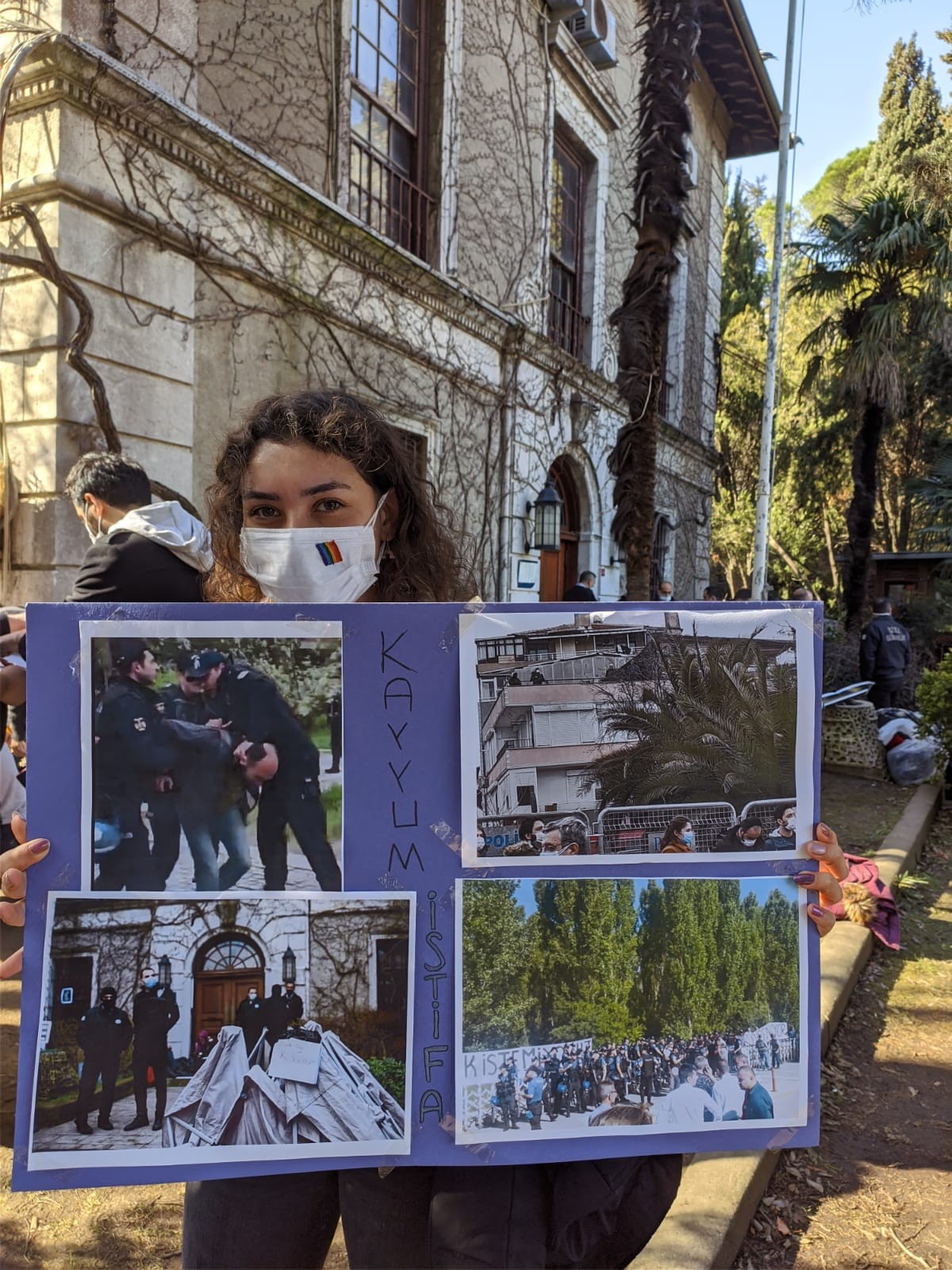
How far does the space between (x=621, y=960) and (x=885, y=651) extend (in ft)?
32.1

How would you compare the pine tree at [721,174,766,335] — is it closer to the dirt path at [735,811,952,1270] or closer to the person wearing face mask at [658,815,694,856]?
the dirt path at [735,811,952,1270]

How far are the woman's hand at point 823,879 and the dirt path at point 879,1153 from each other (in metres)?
1.70

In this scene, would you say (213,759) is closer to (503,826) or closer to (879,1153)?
(503,826)

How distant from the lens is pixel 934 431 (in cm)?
2081

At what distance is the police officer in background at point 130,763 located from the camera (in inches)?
42.4

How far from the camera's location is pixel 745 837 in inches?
45.4

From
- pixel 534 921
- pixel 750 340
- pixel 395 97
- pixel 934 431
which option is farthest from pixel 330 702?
pixel 750 340

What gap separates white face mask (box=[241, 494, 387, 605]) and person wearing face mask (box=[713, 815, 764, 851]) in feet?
2.34

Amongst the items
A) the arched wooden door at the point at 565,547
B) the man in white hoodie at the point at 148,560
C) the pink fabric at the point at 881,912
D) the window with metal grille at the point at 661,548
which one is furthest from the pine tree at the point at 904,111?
the man in white hoodie at the point at 148,560

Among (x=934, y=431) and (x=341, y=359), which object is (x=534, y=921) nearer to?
(x=341, y=359)

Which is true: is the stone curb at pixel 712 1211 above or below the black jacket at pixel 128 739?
below

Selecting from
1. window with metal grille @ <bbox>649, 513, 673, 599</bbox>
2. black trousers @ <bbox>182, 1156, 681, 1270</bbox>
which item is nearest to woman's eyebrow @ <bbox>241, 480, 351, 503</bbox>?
black trousers @ <bbox>182, 1156, 681, 1270</bbox>

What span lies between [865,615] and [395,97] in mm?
11028

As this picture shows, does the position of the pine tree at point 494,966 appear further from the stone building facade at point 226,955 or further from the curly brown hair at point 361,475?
the curly brown hair at point 361,475
